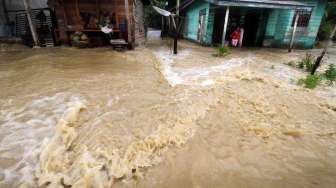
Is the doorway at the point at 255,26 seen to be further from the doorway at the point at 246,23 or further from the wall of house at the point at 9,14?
the wall of house at the point at 9,14

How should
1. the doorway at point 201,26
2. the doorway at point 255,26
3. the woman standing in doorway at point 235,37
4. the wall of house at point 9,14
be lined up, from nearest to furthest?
1. the wall of house at point 9,14
2. the woman standing in doorway at point 235,37
3. the doorway at point 255,26
4. the doorway at point 201,26

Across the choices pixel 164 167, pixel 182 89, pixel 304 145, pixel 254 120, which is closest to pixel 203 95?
pixel 182 89

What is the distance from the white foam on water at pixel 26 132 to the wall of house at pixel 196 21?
1016cm

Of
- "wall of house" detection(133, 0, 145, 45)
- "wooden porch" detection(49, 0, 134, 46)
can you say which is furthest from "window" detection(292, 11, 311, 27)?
"wooden porch" detection(49, 0, 134, 46)

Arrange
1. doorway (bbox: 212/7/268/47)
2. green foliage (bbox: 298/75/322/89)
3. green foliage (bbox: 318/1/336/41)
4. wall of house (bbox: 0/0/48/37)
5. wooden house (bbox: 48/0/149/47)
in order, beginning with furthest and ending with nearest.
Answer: green foliage (bbox: 318/1/336/41), doorway (bbox: 212/7/268/47), wall of house (bbox: 0/0/48/37), wooden house (bbox: 48/0/149/47), green foliage (bbox: 298/75/322/89)

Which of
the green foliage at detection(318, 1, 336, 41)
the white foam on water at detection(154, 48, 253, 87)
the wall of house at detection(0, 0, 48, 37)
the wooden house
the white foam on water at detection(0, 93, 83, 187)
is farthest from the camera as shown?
the green foliage at detection(318, 1, 336, 41)

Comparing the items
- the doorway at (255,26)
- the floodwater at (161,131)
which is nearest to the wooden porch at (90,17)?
the floodwater at (161,131)

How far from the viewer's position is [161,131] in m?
3.07

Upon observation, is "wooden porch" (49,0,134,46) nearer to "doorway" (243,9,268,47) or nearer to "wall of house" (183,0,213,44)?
"wall of house" (183,0,213,44)

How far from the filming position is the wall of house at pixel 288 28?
39.5ft

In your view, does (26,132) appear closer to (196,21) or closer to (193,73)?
(193,73)

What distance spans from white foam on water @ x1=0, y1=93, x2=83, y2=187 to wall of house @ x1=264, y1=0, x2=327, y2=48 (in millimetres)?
12892

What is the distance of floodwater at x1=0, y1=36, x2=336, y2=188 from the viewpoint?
2.23 m

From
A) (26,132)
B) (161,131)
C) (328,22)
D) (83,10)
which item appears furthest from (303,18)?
(26,132)
